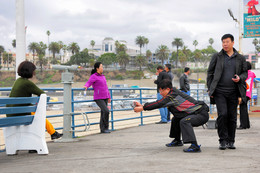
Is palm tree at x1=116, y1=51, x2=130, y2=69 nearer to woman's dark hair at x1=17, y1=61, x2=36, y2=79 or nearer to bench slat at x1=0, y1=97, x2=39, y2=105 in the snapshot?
woman's dark hair at x1=17, y1=61, x2=36, y2=79

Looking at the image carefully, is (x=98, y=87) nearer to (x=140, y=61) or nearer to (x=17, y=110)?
(x=17, y=110)

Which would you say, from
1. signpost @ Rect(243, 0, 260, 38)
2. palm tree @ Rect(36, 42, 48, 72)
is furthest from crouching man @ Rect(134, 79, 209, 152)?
palm tree @ Rect(36, 42, 48, 72)

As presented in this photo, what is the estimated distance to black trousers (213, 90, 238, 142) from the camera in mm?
5668

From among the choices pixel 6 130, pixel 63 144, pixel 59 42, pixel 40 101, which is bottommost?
pixel 63 144

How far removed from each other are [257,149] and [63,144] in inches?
128

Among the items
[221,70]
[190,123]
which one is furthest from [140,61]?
[190,123]

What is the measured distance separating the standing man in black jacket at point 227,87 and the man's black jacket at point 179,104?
0.31 meters

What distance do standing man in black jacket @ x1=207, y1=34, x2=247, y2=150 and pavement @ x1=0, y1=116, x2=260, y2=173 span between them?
31cm

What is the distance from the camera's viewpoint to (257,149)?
18.5ft

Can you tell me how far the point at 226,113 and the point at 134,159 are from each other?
1.71 metres

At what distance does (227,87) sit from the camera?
18.7ft

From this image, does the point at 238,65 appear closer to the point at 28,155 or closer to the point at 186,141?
the point at 186,141

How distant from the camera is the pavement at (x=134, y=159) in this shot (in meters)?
4.24

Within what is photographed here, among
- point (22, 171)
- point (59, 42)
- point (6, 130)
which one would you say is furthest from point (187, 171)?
point (59, 42)
